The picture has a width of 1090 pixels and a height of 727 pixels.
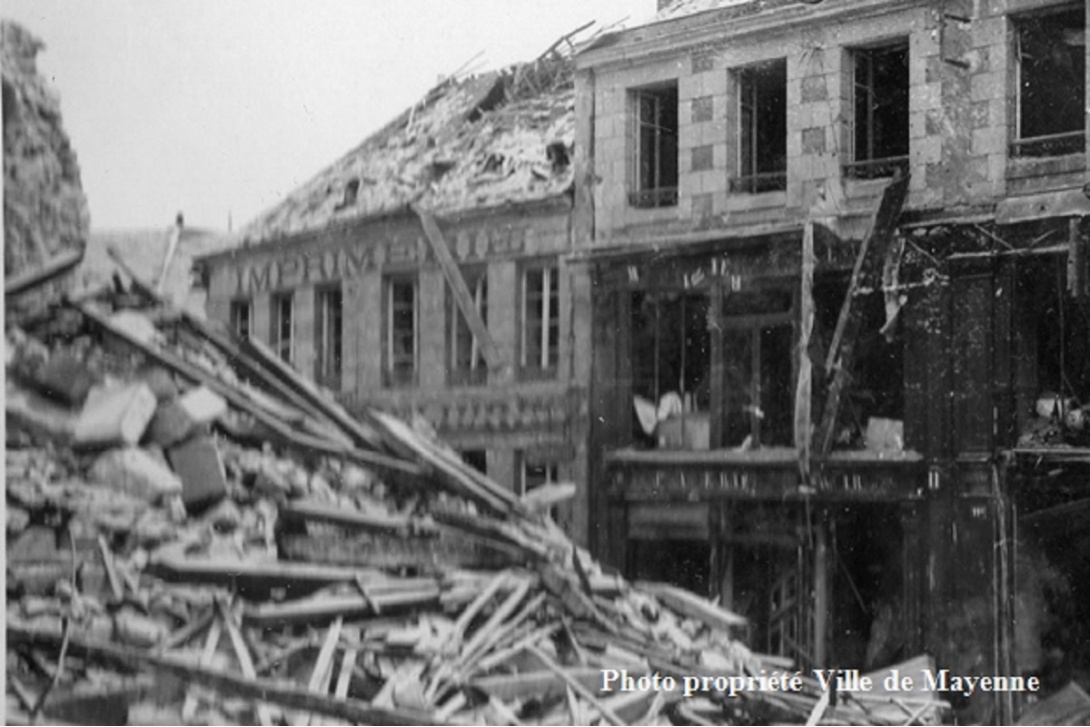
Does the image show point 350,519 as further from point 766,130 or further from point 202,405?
point 766,130

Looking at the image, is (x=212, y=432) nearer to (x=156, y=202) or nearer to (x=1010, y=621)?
(x=156, y=202)

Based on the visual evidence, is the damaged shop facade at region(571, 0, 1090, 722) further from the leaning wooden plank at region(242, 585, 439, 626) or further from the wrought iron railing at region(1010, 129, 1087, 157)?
the leaning wooden plank at region(242, 585, 439, 626)

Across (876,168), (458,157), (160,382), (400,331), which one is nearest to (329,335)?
(400,331)

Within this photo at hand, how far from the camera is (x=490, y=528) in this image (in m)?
6.00

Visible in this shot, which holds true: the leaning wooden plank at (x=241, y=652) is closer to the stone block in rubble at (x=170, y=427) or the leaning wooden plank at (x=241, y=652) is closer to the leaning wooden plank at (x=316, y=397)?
the stone block in rubble at (x=170, y=427)

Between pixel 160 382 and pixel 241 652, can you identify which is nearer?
pixel 241 652

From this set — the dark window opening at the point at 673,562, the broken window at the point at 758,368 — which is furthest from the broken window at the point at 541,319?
the dark window opening at the point at 673,562

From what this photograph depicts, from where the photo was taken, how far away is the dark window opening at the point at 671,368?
225 inches

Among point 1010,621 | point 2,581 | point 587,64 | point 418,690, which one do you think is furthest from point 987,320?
point 2,581

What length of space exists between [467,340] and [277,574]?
1.23m

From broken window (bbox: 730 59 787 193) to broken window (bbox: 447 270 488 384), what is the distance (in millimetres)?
1170

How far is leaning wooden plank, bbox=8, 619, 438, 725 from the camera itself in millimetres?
5633

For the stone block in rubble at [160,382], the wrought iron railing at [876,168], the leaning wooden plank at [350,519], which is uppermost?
the wrought iron railing at [876,168]

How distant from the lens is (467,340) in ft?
19.8
